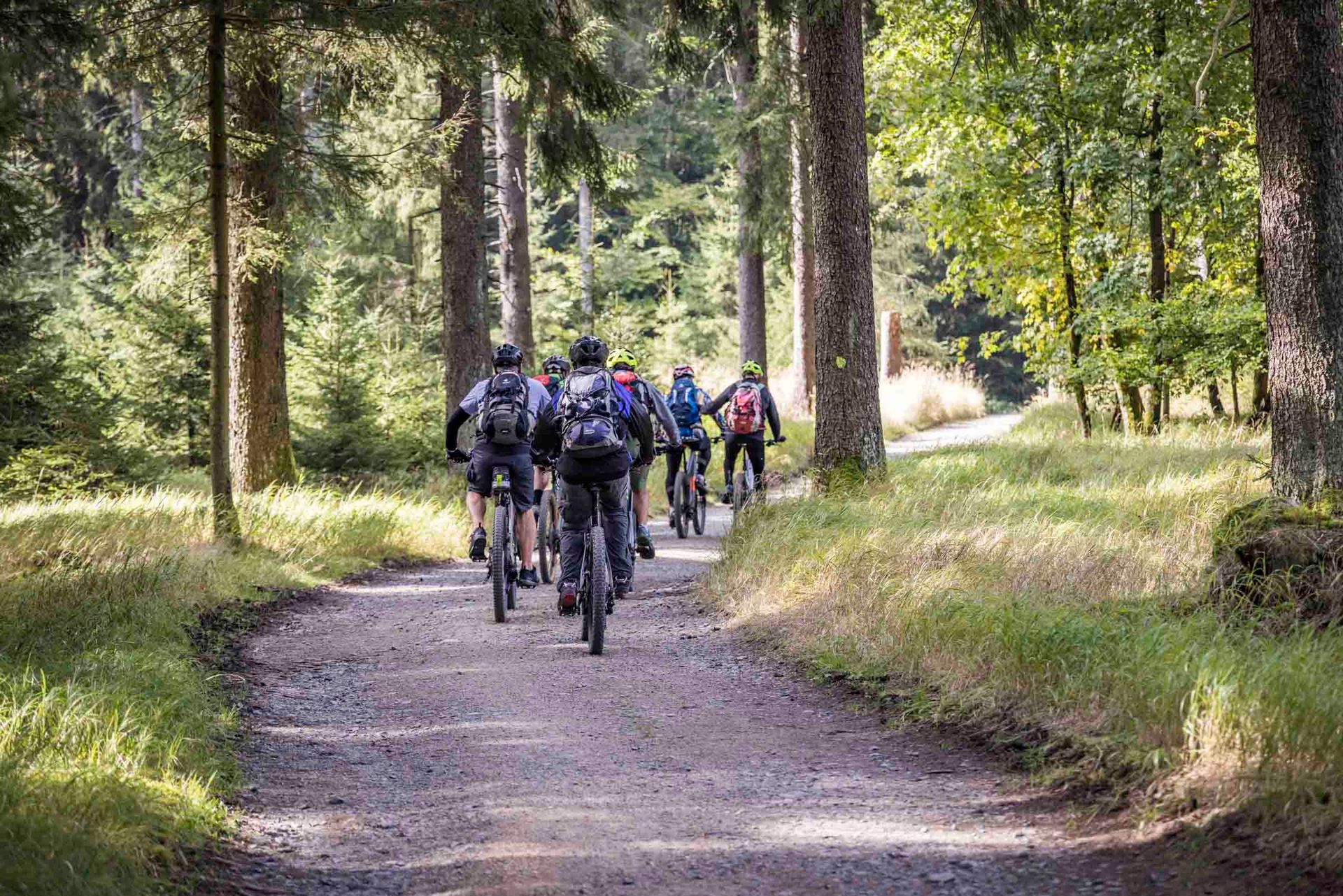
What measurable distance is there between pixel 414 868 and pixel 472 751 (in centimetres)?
156

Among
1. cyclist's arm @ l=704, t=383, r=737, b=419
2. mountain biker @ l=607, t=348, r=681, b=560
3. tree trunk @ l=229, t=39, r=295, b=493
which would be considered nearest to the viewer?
mountain biker @ l=607, t=348, r=681, b=560

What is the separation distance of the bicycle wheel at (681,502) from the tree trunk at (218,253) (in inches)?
224

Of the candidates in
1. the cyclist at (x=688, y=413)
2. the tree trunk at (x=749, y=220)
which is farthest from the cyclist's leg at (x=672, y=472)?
the tree trunk at (x=749, y=220)

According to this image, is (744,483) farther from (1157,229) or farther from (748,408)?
(1157,229)

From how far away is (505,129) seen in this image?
840 inches

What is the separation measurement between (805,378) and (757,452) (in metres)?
11.3

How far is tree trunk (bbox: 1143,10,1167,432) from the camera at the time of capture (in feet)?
52.9

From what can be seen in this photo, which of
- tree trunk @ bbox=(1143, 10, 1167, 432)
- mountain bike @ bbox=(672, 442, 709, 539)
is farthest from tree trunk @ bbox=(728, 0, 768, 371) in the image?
mountain bike @ bbox=(672, 442, 709, 539)

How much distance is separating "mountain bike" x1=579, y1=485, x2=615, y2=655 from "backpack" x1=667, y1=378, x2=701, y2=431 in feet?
21.5

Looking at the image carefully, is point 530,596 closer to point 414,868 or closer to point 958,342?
point 414,868

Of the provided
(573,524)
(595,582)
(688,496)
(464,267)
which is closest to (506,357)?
(573,524)

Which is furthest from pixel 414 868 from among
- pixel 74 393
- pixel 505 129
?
pixel 505 129

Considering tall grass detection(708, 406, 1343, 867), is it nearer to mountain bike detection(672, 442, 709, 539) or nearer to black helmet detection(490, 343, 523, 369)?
black helmet detection(490, 343, 523, 369)

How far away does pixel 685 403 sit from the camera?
1524 cm
